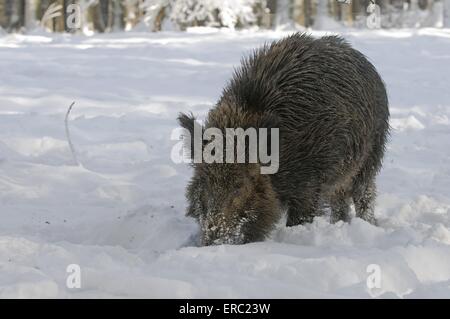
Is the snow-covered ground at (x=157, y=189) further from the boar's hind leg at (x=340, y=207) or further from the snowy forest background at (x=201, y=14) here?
the snowy forest background at (x=201, y=14)

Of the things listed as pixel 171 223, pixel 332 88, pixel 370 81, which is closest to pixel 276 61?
pixel 332 88

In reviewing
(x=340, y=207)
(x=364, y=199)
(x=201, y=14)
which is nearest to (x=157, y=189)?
(x=340, y=207)

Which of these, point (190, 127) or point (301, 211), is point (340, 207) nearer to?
point (301, 211)

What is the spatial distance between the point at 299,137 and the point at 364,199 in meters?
1.35

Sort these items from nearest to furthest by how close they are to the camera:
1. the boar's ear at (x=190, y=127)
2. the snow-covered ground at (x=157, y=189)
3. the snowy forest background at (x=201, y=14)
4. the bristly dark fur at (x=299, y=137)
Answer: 1. the snow-covered ground at (x=157, y=189)
2. the bristly dark fur at (x=299, y=137)
3. the boar's ear at (x=190, y=127)
4. the snowy forest background at (x=201, y=14)

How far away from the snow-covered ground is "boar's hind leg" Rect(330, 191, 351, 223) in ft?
1.24

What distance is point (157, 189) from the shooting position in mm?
8047

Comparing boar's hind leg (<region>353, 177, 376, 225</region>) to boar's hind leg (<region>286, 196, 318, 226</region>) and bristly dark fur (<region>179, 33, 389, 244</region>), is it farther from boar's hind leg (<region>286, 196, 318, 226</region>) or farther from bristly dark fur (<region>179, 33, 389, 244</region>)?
boar's hind leg (<region>286, 196, 318, 226</region>)

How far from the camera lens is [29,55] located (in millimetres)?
15992

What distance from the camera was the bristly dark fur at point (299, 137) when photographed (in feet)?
17.7

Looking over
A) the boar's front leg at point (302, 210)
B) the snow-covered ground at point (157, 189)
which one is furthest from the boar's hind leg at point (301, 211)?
the snow-covered ground at point (157, 189)

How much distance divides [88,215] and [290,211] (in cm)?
219

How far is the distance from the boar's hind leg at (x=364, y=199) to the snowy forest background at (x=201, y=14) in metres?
21.3
